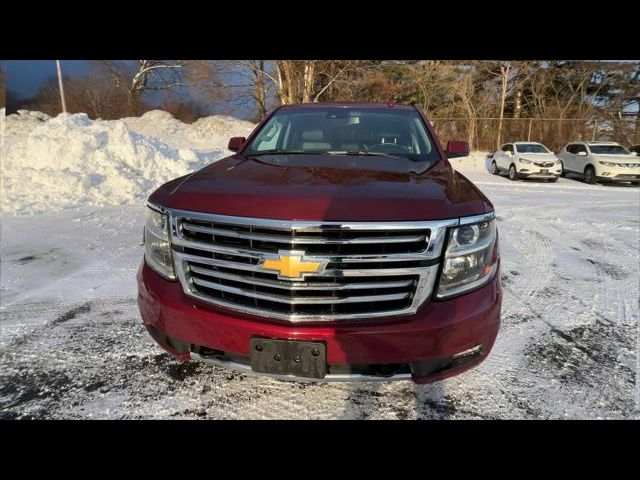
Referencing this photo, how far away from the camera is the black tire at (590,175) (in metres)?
13.9

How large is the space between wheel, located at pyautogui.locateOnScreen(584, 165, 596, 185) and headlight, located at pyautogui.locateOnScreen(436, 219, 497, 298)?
14.8 meters

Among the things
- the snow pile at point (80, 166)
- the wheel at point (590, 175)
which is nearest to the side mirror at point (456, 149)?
the snow pile at point (80, 166)

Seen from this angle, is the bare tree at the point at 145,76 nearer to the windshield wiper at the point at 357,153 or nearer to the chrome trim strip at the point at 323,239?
the windshield wiper at the point at 357,153

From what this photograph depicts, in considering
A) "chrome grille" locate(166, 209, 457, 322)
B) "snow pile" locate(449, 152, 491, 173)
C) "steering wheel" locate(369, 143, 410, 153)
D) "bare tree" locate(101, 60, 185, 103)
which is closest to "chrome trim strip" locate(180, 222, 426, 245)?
"chrome grille" locate(166, 209, 457, 322)

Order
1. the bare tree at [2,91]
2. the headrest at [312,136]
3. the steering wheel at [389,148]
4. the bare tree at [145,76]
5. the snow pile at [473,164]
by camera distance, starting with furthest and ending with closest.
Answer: the bare tree at [145,76] → the snow pile at [473,164] → the bare tree at [2,91] → the headrest at [312,136] → the steering wheel at [389,148]

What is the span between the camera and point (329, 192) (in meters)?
1.99

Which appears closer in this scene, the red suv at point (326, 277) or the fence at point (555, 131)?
the red suv at point (326, 277)

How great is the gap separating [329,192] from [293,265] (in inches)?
16.3

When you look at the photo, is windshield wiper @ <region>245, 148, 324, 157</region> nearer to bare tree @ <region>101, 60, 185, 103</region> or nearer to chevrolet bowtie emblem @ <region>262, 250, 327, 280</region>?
chevrolet bowtie emblem @ <region>262, 250, 327, 280</region>

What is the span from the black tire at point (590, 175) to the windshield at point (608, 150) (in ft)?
2.16

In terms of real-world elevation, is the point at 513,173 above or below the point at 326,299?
below

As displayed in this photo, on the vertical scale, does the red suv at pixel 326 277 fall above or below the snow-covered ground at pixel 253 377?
above

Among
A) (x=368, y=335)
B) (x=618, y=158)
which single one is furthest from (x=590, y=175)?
(x=368, y=335)

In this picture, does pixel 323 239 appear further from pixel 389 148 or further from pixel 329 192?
pixel 389 148
